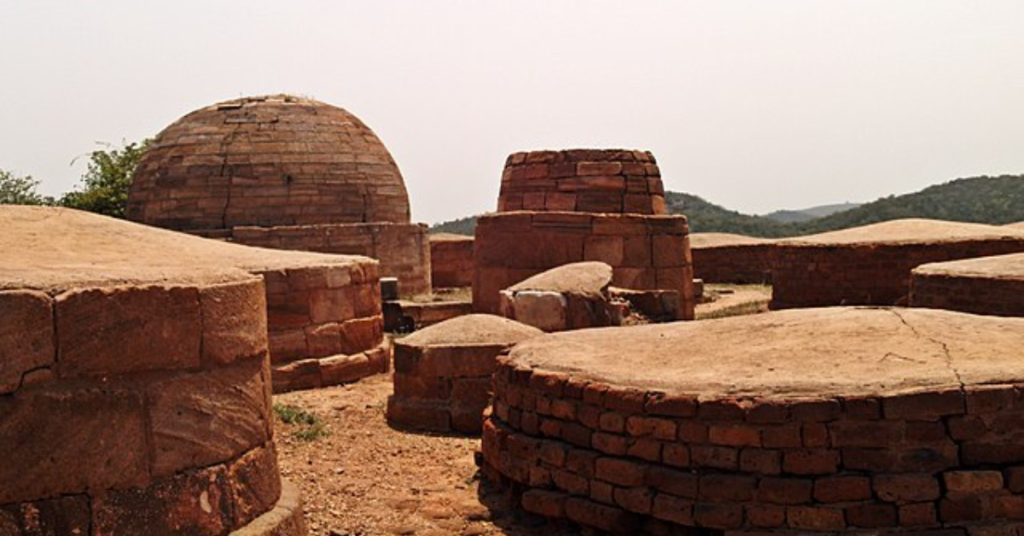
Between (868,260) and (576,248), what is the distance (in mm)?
5928

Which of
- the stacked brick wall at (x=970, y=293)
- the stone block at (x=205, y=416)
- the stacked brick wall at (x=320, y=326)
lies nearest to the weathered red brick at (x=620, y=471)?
the stone block at (x=205, y=416)

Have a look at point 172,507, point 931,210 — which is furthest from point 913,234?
point 931,210

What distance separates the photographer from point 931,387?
426 centimetres

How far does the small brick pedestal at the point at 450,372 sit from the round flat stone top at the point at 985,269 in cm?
441

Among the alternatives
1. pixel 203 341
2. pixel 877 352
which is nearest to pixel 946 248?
pixel 877 352

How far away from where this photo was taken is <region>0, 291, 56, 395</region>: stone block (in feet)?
9.95

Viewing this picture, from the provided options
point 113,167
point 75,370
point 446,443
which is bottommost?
point 446,443

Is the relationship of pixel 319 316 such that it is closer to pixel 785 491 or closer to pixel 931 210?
pixel 785 491

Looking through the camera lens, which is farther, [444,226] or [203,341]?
[444,226]

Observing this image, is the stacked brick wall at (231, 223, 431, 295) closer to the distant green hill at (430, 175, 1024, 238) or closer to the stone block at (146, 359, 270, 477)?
the stone block at (146, 359, 270, 477)

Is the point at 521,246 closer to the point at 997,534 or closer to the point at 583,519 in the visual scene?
the point at 583,519

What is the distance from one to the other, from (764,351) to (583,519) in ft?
4.08

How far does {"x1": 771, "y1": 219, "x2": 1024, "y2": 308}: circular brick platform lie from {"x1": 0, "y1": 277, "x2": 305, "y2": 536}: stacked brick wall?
1190 centimetres

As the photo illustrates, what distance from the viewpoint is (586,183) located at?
37.2ft
